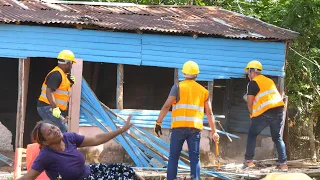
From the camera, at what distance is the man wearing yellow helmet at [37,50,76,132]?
23.2ft

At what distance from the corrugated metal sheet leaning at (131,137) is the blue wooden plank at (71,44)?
2.28ft

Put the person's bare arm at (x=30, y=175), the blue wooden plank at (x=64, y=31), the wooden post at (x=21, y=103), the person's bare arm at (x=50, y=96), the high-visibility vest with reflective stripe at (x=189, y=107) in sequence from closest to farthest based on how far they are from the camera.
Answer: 1. the person's bare arm at (x=30, y=175)
2. the high-visibility vest with reflective stripe at (x=189, y=107)
3. the person's bare arm at (x=50, y=96)
4. the wooden post at (x=21, y=103)
5. the blue wooden plank at (x=64, y=31)

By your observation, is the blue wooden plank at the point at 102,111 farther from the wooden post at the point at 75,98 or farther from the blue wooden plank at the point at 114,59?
the blue wooden plank at the point at 114,59

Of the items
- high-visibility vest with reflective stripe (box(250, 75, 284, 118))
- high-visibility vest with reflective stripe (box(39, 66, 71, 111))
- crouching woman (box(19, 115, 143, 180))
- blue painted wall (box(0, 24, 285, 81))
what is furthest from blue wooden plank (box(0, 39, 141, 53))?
crouching woman (box(19, 115, 143, 180))

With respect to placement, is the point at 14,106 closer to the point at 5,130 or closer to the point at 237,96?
the point at 5,130

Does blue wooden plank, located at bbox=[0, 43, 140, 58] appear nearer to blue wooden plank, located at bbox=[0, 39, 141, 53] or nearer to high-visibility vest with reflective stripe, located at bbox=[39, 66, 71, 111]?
blue wooden plank, located at bbox=[0, 39, 141, 53]

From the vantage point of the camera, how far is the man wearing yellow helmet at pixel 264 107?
25.1 feet

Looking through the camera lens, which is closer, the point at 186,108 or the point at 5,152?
the point at 186,108

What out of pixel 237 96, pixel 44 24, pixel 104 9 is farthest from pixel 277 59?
pixel 44 24

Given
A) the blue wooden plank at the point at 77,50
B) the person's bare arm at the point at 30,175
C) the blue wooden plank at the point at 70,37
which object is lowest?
the person's bare arm at the point at 30,175

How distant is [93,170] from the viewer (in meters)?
4.76

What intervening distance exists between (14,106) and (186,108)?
550 cm

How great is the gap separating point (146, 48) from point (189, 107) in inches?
99.3

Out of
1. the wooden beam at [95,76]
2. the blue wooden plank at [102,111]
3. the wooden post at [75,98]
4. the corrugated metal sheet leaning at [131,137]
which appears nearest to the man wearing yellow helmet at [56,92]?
the wooden post at [75,98]
